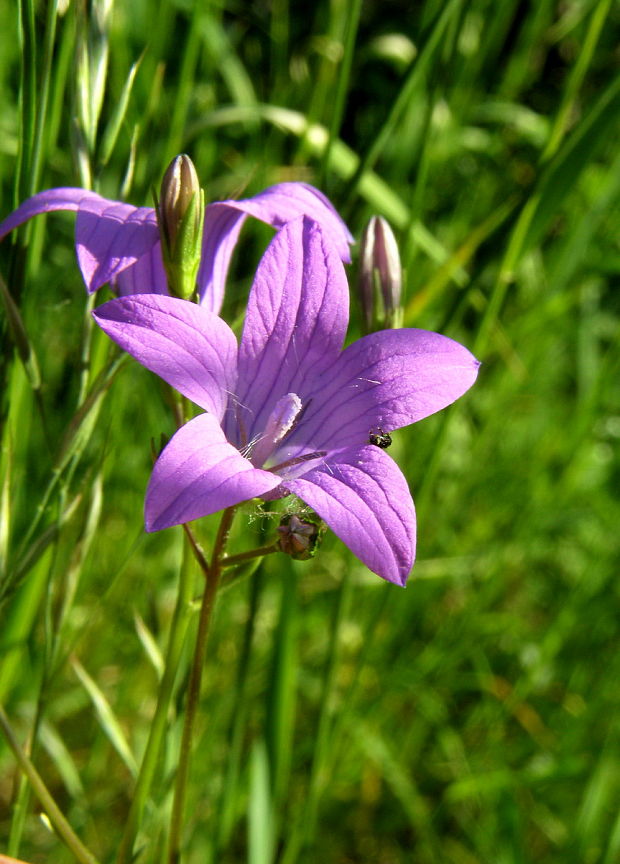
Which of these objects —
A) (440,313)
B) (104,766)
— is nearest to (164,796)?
(104,766)

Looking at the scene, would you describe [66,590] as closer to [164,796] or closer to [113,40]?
[164,796]

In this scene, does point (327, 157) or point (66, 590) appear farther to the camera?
point (327, 157)

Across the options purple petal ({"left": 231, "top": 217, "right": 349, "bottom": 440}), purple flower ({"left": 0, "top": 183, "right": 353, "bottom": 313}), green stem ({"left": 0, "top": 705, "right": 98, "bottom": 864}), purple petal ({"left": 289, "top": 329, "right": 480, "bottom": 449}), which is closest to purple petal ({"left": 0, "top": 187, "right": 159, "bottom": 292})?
purple flower ({"left": 0, "top": 183, "right": 353, "bottom": 313})

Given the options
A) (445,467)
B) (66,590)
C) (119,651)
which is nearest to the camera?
(66,590)

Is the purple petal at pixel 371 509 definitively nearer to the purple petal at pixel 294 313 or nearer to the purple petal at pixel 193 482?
the purple petal at pixel 193 482

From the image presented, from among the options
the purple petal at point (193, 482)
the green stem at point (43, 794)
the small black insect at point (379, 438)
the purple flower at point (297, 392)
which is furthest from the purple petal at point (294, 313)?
the green stem at point (43, 794)

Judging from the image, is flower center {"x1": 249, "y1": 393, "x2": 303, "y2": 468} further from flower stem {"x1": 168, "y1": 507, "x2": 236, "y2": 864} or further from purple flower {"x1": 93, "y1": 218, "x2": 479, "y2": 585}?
flower stem {"x1": 168, "y1": 507, "x2": 236, "y2": 864}

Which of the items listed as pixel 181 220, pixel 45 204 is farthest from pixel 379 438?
pixel 45 204
